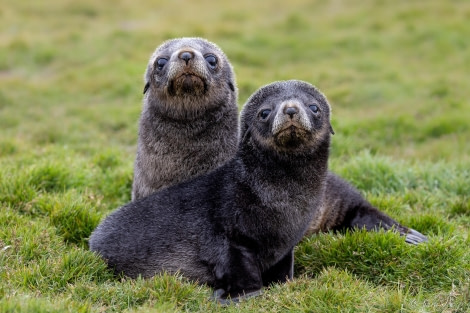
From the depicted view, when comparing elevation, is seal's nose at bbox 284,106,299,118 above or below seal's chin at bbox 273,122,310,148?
above

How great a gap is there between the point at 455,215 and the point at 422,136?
12.1 ft

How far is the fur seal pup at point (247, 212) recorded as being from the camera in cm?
500

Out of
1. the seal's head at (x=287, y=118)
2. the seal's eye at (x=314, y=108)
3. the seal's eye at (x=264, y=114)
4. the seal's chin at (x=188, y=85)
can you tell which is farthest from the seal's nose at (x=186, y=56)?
the seal's eye at (x=314, y=108)

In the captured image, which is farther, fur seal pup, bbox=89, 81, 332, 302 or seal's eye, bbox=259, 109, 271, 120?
seal's eye, bbox=259, 109, 271, 120

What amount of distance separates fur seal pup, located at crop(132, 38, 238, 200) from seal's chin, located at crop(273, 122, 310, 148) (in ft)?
3.95

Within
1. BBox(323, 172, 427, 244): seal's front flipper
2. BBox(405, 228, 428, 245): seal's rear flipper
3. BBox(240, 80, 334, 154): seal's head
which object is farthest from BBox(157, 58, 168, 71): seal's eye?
BBox(405, 228, 428, 245): seal's rear flipper

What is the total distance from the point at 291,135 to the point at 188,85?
133 cm

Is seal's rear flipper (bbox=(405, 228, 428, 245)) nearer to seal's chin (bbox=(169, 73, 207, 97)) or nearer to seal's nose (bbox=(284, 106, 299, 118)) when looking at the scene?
seal's nose (bbox=(284, 106, 299, 118))

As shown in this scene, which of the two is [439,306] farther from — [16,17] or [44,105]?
[16,17]

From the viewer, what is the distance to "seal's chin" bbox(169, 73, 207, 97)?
5.88 meters

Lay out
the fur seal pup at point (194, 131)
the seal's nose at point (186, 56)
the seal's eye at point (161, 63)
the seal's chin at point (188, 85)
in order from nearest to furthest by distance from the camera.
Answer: the seal's nose at point (186, 56), the seal's chin at point (188, 85), the fur seal pup at point (194, 131), the seal's eye at point (161, 63)

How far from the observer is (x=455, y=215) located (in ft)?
22.1

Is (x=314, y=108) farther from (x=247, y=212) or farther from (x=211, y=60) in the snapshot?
(x=211, y=60)

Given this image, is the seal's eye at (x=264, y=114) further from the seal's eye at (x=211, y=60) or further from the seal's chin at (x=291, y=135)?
the seal's eye at (x=211, y=60)
